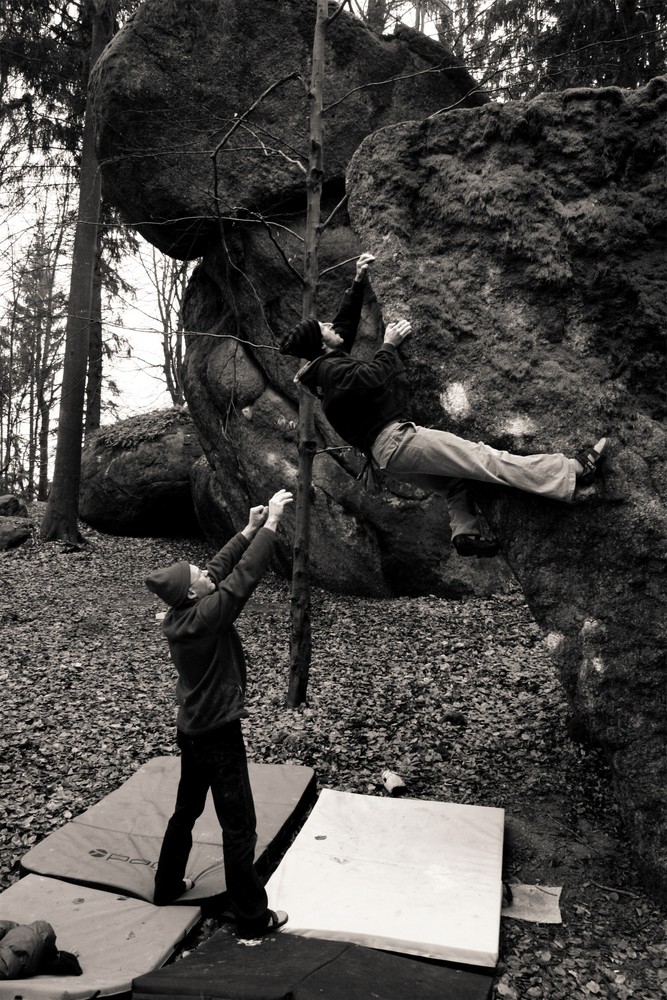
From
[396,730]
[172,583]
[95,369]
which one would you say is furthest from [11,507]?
[172,583]

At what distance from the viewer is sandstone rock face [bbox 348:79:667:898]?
4.87 metres

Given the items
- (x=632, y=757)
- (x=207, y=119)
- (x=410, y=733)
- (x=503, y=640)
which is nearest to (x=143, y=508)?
(x=207, y=119)

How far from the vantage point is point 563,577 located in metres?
5.16

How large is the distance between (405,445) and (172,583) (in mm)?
1766

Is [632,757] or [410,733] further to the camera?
[410,733]

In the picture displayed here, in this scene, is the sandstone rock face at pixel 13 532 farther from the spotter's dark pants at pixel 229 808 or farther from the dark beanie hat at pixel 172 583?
the dark beanie hat at pixel 172 583

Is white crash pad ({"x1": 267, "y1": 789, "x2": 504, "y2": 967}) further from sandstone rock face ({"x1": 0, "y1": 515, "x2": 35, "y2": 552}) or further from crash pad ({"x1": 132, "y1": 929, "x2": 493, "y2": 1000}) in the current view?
sandstone rock face ({"x1": 0, "y1": 515, "x2": 35, "y2": 552})

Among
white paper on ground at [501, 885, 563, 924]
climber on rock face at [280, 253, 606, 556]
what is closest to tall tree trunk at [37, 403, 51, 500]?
climber on rock face at [280, 253, 606, 556]

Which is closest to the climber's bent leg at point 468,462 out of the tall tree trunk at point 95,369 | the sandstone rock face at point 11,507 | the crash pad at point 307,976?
the crash pad at point 307,976

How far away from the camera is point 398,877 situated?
490 cm

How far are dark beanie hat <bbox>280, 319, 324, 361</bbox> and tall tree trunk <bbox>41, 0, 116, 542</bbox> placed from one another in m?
10.5

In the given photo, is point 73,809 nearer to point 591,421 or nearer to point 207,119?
point 591,421

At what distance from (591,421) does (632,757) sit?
6.99 ft

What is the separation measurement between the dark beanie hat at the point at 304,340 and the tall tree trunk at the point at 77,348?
34.4 ft
